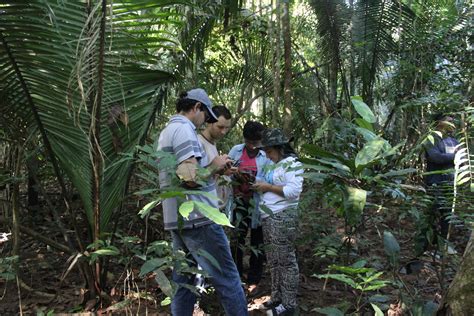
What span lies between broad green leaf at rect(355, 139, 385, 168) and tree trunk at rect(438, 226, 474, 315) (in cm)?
40

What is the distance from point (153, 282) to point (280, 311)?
40.0 inches

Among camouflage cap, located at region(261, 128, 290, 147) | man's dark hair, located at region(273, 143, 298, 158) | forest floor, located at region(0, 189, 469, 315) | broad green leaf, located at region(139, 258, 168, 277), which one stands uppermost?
camouflage cap, located at region(261, 128, 290, 147)

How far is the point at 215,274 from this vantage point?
232cm

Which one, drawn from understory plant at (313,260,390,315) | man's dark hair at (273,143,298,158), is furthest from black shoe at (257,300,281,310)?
understory plant at (313,260,390,315)

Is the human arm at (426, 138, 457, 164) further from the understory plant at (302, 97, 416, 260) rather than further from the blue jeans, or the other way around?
the understory plant at (302, 97, 416, 260)

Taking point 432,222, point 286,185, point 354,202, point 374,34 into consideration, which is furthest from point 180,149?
point 374,34

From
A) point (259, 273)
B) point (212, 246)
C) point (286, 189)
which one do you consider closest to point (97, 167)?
point (212, 246)

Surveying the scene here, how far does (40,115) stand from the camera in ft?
8.34

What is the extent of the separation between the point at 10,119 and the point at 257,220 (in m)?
1.76

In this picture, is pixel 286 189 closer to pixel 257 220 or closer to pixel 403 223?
pixel 257 220

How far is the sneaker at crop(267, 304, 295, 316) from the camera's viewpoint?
2949mm

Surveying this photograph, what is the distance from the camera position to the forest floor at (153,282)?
2.54m

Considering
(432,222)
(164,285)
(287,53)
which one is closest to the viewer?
(164,285)

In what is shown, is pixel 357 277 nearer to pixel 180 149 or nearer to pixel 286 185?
pixel 180 149
